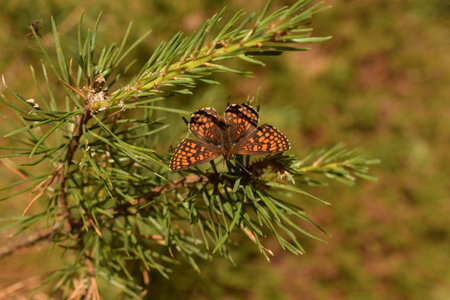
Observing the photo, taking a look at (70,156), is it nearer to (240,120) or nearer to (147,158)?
(147,158)

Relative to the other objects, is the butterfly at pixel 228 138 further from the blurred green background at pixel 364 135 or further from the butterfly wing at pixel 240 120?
the blurred green background at pixel 364 135

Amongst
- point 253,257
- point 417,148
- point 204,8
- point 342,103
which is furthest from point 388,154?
point 204,8

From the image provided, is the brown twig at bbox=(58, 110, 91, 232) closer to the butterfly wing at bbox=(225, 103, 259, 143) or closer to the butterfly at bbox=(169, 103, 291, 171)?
the butterfly at bbox=(169, 103, 291, 171)

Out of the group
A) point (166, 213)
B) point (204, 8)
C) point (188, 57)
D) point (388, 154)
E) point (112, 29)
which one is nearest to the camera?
point (188, 57)

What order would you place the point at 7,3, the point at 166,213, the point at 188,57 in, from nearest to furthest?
the point at 188,57
the point at 166,213
the point at 7,3

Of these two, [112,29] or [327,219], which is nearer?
[112,29]

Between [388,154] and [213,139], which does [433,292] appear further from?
[213,139]
